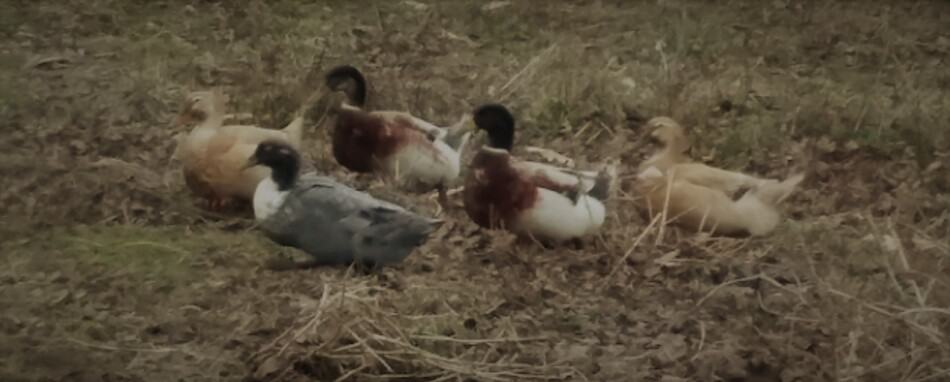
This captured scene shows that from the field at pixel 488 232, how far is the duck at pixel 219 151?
0.03 m

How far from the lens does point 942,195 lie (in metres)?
2.39

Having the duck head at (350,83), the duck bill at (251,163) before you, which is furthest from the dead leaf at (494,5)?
the duck bill at (251,163)

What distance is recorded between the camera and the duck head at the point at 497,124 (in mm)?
2381

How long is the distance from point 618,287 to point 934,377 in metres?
0.44

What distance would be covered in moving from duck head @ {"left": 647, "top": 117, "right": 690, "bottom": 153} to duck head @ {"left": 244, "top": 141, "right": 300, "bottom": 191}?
576 millimetres

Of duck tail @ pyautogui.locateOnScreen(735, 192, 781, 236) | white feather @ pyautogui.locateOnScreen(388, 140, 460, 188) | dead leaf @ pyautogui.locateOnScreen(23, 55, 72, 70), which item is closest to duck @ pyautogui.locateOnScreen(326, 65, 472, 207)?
white feather @ pyautogui.locateOnScreen(388, 140, 460, 188)

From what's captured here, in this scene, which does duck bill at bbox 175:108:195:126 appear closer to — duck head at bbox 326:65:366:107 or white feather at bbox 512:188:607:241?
duck head at bbox 326:65:366:107

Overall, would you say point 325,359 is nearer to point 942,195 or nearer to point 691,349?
point 691,349

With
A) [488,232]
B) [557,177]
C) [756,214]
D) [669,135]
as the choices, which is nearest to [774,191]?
[756,214]

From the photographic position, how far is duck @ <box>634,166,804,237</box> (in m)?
2.30

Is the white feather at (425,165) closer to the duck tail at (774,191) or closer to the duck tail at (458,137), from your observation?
the duck tail at (458,137)

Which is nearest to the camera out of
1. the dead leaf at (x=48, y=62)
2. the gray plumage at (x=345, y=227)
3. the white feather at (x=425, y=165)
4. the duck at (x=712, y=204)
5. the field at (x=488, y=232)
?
the field at (x=488, y=232)

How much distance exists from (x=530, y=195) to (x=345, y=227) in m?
0.28

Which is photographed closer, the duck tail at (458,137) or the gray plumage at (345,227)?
the gray plumage at (345,227)
